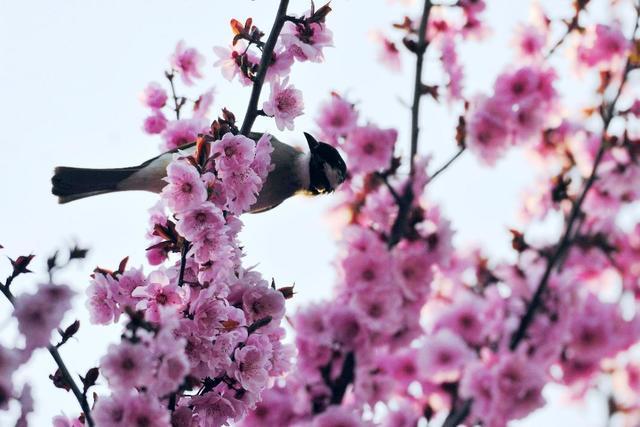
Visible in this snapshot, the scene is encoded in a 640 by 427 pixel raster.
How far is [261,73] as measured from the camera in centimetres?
288

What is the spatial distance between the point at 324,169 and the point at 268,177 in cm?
→ 39

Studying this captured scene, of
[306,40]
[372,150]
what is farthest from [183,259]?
[306,40]

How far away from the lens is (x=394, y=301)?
6.97ft

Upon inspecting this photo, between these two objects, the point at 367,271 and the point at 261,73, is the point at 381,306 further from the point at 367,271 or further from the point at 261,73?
the point at 261,73

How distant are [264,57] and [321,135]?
1.28 ft

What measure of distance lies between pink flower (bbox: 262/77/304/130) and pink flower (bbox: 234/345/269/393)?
90 cm

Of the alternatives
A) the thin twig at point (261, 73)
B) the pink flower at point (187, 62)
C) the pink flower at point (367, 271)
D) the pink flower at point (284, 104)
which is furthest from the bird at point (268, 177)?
the pink flower at point (367, 271)

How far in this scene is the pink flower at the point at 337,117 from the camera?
259cm

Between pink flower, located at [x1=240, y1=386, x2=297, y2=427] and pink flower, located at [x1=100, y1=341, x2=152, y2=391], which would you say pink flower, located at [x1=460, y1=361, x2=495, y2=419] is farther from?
pink flower, located at [x1=100, y1=341, x2=152, y2=391]

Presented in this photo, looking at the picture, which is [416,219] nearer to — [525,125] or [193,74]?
[525,125]

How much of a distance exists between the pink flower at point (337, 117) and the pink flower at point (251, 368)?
0.79 meters

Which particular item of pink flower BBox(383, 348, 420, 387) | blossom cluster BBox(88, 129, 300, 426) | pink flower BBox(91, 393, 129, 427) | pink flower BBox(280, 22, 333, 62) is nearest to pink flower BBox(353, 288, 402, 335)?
pink flower BBox(383, 348, 420, 387)

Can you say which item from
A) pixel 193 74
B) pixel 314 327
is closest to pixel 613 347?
pixel 314 327

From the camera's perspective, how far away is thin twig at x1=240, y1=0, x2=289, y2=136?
282cm
